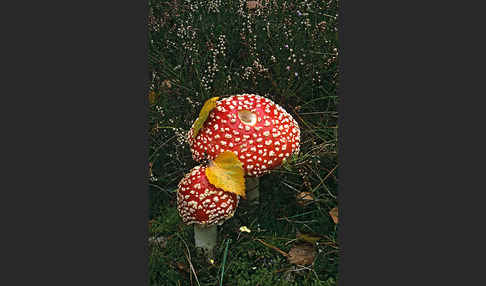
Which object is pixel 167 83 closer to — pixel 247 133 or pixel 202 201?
pixel 247 133

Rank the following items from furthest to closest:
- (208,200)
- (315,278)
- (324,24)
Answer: (324,24) → (315,278) → (208,200)

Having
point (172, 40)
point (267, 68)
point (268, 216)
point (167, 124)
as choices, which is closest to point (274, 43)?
point (267, 68)

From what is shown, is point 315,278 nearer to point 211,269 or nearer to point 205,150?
point 211,269

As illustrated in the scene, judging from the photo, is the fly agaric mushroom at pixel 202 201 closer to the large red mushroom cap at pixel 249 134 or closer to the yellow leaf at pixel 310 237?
the large red mushroom cap at pixel 249 134

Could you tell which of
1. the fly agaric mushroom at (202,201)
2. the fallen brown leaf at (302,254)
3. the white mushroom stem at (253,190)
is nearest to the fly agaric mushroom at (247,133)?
the fly agaric mushroom at (202,201)

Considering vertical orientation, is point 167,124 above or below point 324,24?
below

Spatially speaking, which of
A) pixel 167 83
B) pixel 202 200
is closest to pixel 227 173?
pixel 202 200

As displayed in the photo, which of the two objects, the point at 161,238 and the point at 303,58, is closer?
the point at 161,238

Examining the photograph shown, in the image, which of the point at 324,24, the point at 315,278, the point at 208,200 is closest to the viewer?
the point at 208,200
